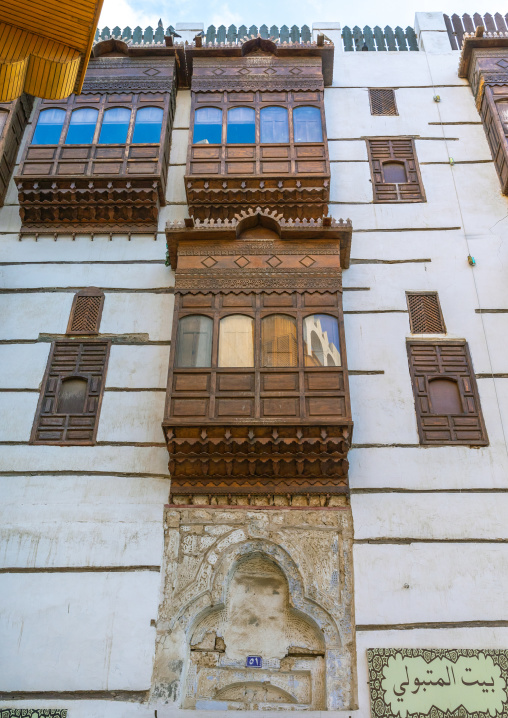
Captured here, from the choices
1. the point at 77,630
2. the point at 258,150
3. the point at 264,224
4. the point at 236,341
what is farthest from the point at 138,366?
the point at 258,150

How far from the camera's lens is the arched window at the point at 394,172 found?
1081cm

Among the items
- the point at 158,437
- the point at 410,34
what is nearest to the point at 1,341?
the point at 158,437

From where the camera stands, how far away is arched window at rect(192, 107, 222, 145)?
10.6 meters

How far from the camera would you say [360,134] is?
1139 cm

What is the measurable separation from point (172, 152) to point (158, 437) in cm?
536

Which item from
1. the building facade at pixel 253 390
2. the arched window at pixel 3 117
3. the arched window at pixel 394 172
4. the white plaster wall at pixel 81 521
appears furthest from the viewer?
the arched window at pixel 394 172

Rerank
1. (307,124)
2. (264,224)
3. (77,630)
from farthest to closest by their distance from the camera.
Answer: (307,124) < (264,224) < (77,630)

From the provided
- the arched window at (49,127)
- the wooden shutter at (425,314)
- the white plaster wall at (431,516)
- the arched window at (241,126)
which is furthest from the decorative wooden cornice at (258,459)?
the arched window at (49,127)

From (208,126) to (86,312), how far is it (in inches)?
152

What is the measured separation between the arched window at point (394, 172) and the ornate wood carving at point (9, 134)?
613cm

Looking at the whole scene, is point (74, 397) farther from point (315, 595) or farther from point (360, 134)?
point (360, 134)

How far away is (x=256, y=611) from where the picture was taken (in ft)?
24.4

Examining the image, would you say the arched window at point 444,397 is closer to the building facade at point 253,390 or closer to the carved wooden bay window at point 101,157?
the building facade at point 253,390

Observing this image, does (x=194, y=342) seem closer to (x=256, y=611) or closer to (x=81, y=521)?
(x=81, y=521)
